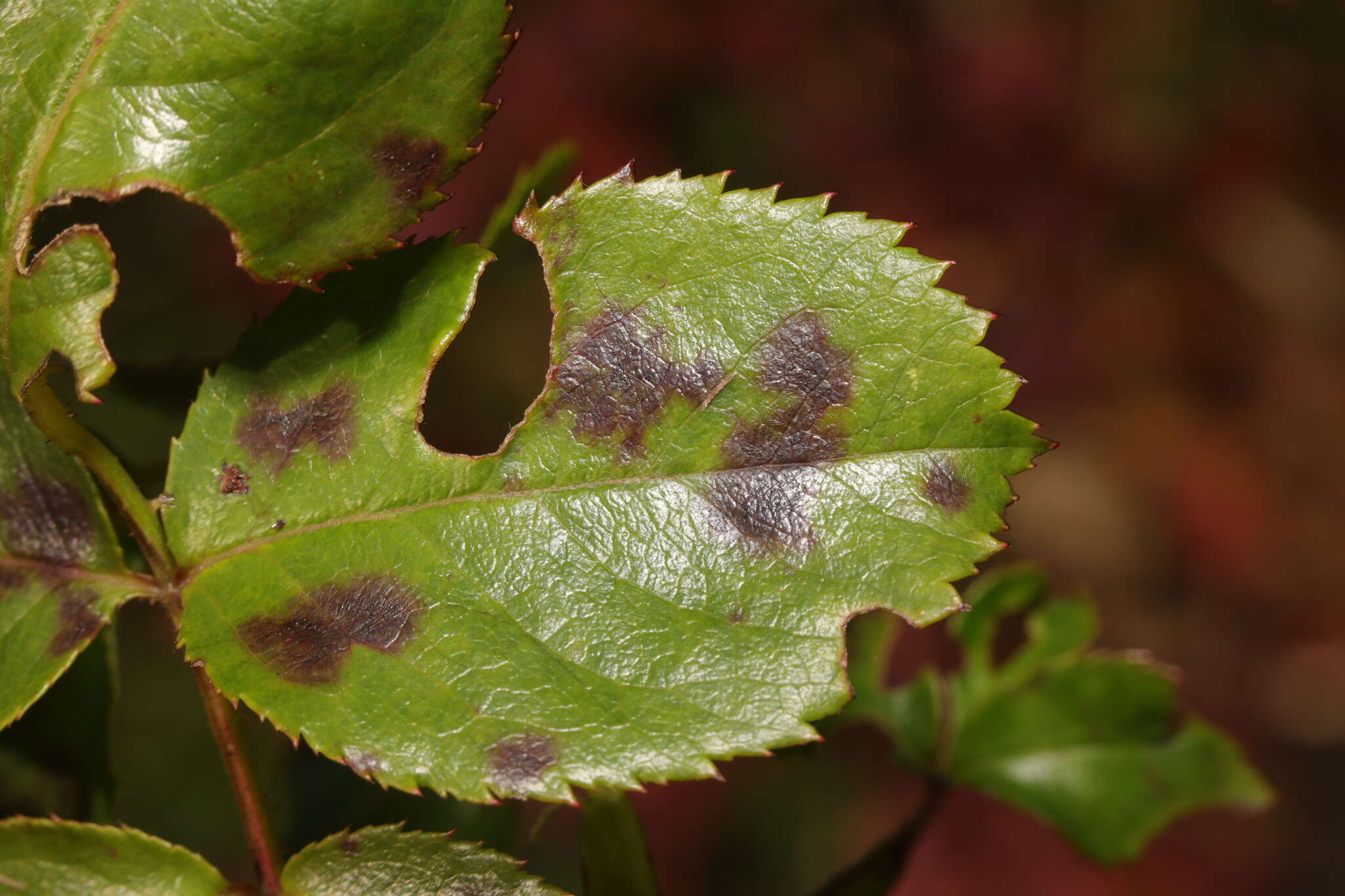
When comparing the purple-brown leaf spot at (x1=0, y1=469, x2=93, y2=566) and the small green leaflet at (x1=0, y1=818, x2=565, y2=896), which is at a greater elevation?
the purple-brown leaf spot at (x1=0, y1=469, x2=93, y2=566)

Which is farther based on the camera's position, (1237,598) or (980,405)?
(1237,598)

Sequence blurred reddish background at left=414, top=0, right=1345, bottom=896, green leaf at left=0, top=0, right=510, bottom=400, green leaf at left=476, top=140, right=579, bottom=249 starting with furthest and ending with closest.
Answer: blurred reddish background at left=414, top=0, right=1345, bottom=896 < green leaf at left=476, top=140, right=579, bottom=249 < green leaf at left=0, top=0, right=510, bottom=400

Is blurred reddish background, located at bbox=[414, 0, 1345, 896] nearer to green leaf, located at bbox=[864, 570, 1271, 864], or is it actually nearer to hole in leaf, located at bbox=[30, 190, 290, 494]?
hole in leaf, located at bbox=[30, 190, 290, 494]

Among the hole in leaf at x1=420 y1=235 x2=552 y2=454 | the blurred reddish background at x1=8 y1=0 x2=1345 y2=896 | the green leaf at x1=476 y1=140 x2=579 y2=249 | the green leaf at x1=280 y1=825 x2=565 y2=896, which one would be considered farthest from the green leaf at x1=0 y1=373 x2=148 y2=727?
the blurred reddish background at x1=8 y1=0 x2=1345 y2=896

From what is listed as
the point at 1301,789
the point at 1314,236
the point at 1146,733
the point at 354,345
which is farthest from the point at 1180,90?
the point at 354,345

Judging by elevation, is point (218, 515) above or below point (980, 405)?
below

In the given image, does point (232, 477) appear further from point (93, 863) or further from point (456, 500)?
point (93, 863)

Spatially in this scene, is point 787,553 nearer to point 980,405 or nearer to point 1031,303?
point 980,405
